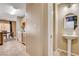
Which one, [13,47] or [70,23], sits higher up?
[70,23]

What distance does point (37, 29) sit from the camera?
1740 millimetres

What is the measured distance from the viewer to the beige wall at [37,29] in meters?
1.62

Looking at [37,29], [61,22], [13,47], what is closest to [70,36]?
[61,22]

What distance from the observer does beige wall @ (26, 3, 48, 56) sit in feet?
5.30

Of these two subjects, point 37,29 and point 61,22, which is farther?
point 61,22

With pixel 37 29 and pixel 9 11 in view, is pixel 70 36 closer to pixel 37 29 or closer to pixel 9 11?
pixel 37 29

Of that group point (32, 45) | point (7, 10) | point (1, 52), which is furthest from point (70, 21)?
point (1, 52)

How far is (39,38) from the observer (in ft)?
5.58

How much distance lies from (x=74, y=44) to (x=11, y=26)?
3.55 feet

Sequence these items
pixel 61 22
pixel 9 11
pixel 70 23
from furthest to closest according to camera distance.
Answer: pixel 70 23
pixel 61 22
pixel 9 11

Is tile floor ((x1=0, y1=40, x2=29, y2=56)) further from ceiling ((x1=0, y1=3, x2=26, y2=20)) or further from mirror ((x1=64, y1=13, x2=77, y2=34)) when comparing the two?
mirror ((x1=64, y1=13, x2=77, y2=34))

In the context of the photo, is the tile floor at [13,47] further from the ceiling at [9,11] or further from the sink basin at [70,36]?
the sink basin at [70,36]

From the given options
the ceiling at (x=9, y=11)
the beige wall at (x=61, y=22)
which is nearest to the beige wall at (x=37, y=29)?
the ceiling at (x=9, y=11)

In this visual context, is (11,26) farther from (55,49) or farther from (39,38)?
(55,49)
